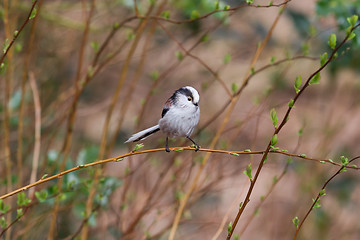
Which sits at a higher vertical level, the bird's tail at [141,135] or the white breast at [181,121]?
the white breast at [181,121]

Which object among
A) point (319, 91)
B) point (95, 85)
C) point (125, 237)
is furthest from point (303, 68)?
point (125, 237)

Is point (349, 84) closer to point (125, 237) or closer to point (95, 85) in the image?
point (95, 85)

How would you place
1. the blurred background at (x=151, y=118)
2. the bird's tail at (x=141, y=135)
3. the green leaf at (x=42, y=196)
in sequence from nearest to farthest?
the bird's tail at (x=141, y=135) → the green leaf at (x=42, y=196) → the blurred background at (x=151, y=118)

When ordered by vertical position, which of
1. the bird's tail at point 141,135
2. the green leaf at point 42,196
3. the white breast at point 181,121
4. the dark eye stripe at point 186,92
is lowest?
the green leaf at point 42,196

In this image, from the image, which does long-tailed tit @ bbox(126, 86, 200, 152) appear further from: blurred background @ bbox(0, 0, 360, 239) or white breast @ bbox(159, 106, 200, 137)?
blurred background @ bbox(0, 0, 360, 239)

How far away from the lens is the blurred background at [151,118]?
1.54 meters

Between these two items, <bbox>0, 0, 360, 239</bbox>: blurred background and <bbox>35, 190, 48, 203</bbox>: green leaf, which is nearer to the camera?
<bbox>35, 190, 48, 203</bbox>: green leaf

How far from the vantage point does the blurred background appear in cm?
154

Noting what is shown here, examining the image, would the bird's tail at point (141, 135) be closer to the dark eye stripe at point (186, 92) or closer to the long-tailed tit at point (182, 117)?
the long-tailed tit at point (182, 117)

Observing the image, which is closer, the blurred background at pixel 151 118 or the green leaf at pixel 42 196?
the green leaf at pixel 42 196

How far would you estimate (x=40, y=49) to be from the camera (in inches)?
112

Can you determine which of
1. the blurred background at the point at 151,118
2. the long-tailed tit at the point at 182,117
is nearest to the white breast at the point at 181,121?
the long-tailed tit at the point at 182,117

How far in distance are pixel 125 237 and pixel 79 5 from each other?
1.72 meters

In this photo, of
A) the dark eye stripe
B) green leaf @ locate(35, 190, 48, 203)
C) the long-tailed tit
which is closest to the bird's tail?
the long-tailed tit
